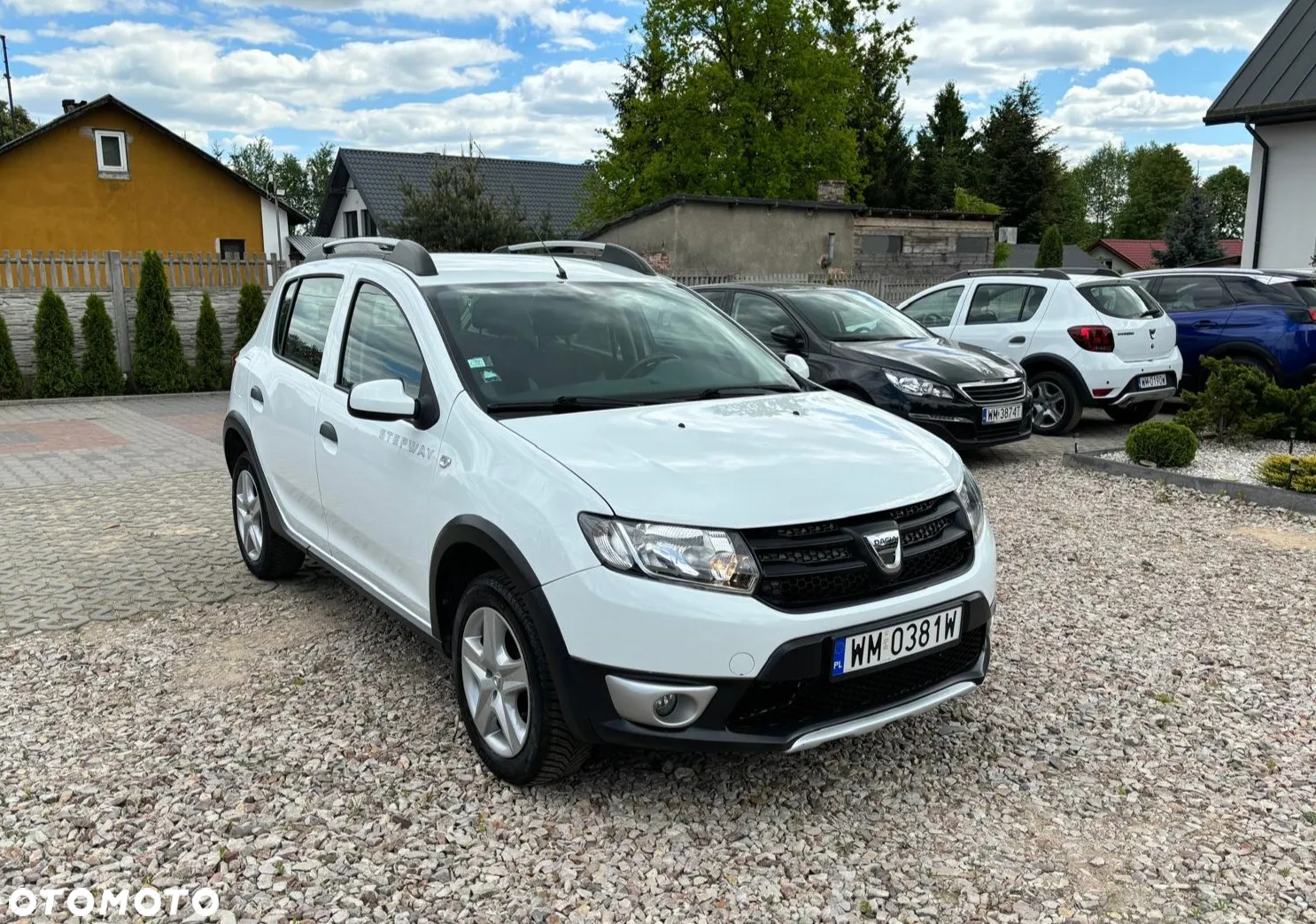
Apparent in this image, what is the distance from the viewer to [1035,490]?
8.07m

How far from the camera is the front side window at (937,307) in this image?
1162cm

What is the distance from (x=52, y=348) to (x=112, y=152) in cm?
1896

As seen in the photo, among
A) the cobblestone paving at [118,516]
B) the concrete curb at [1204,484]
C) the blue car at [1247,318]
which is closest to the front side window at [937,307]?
the cobblestone paving at [118,516]

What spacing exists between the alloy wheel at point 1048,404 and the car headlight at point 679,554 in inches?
339

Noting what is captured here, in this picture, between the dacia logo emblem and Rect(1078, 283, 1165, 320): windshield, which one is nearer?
the dacia logo emblem

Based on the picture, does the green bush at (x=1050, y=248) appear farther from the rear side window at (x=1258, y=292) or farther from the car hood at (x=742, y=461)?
the car hood at (x=742, y=461)

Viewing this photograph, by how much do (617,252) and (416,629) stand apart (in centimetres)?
241

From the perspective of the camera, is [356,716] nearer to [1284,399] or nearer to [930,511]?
[930,511]

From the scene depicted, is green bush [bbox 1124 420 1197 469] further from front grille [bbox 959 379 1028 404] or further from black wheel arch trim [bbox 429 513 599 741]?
black wheel arch trim [bbox 429 513 599 741]

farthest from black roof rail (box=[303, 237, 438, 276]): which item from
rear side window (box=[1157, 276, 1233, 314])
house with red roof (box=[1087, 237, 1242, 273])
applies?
house with red roof (box=[1087, 237, 1242, 273])

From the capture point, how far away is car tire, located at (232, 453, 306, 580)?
17.9 feet

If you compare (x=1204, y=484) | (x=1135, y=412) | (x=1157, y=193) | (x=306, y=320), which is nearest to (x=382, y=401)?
(x=306, y=320)

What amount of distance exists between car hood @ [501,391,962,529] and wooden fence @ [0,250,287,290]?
14049 mm

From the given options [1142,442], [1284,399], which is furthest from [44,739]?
[1284,399]
